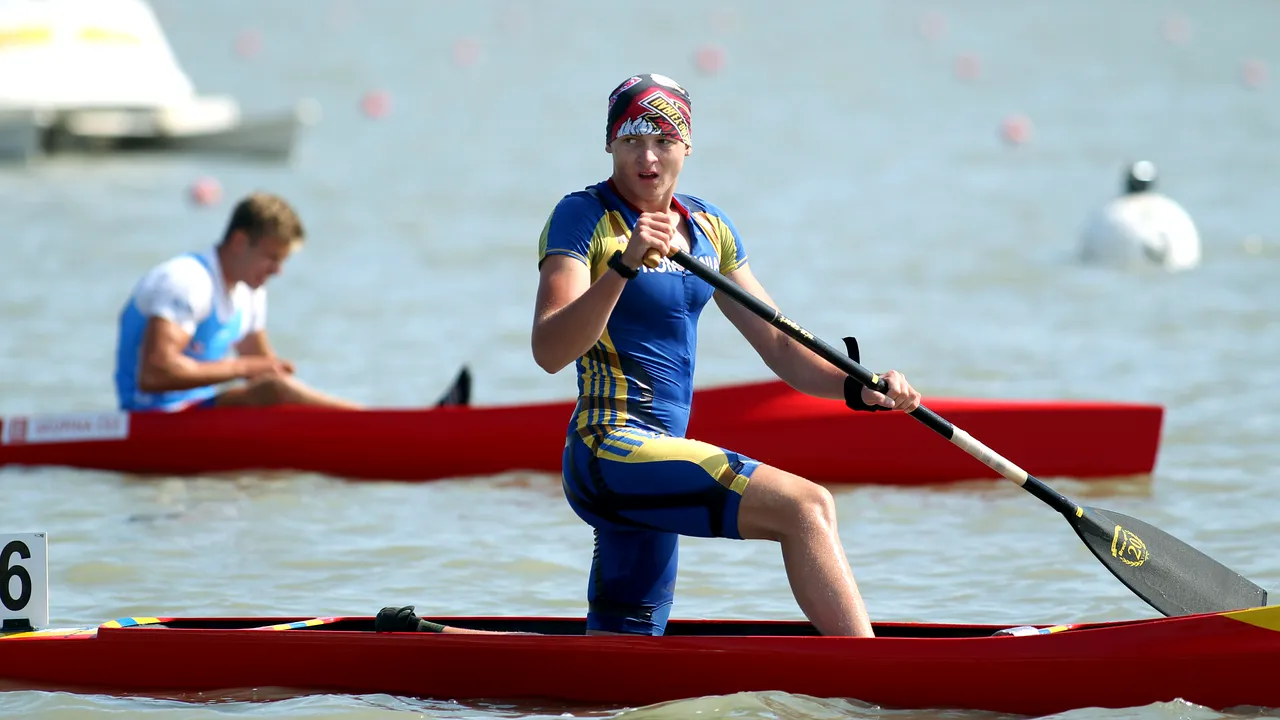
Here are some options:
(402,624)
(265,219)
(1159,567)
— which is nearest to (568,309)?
(402,624)

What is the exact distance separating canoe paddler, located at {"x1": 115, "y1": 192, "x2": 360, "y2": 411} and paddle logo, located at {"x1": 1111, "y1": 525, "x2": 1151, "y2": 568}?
363 cm

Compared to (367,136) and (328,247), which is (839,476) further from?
(367,136)

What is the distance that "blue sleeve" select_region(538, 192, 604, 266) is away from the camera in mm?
3947

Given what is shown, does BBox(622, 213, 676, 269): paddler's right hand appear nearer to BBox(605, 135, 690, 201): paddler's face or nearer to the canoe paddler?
BBox(605, 135, 690, 201): paddler's face

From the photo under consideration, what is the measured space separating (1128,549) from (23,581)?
9.43 feet

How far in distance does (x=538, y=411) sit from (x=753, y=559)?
57.4 inches

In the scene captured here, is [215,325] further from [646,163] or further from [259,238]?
[646,163]

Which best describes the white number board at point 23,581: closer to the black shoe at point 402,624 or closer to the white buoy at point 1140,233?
the black shoe at point 402,624

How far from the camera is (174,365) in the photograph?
7184mm

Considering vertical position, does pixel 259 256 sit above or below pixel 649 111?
above

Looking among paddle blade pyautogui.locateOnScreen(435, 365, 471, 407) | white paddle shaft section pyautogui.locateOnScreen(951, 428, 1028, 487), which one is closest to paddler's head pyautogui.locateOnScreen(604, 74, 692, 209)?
white paddle shaft section pyautogui.locateOnScreen(951, 428, 1028, 487)

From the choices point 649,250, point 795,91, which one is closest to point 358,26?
point 795,91

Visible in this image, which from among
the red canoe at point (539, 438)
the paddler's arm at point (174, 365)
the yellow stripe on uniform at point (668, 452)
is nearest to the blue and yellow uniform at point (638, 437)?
the yellow stripe on uniform at point (668, 452)

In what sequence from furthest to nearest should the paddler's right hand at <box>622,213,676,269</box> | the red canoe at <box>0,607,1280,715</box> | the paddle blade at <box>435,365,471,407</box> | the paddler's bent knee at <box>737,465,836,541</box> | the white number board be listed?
the paddle blade at <box>435,365,471,407</box> < the white number board < the red canoe at <box>0,607,1280,715</box> < the paddler's bent knee at <box>737,465,836,541</box> < the paddler's right hand at <box>622,213,676,269</box>
